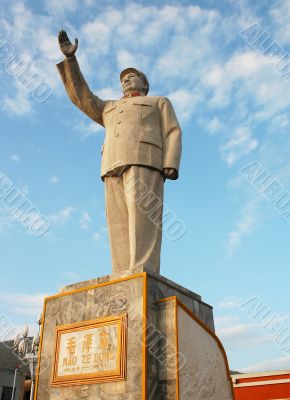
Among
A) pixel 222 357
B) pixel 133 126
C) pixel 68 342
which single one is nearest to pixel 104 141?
pixel 133 126

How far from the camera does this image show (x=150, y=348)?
4.12 m

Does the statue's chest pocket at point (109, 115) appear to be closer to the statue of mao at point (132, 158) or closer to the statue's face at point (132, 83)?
the statue of mao at point (132, 158)

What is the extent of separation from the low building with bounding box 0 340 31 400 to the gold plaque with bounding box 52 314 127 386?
50.6 ft

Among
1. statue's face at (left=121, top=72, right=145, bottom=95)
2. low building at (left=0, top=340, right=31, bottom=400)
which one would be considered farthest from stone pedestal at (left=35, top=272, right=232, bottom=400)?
low building at (left=0, top=340, right=31, bottom=400)

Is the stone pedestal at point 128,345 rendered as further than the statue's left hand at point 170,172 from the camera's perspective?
No

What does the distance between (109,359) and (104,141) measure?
306 cm

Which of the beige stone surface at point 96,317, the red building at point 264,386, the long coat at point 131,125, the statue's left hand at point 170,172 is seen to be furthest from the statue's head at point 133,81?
the red building at point 264,386

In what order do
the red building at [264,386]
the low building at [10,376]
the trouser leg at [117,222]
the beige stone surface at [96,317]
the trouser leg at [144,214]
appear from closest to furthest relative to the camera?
the beige stone surface at [96,317], the trouser leg at [144,214], the trouser leg at [117,222], the red building at [264,386], the low building at [10,376]

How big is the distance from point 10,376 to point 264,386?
12.1 metres

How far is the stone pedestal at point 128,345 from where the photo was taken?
404 centimetres

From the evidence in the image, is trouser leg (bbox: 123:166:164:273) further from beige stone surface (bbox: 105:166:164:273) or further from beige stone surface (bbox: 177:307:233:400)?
beige stone surface (bbox: 177:307:233:400)

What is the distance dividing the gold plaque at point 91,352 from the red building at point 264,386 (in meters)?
12.5

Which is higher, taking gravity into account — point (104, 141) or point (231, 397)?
point (104, 141)

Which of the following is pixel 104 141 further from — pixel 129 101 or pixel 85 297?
pixel 85 297
